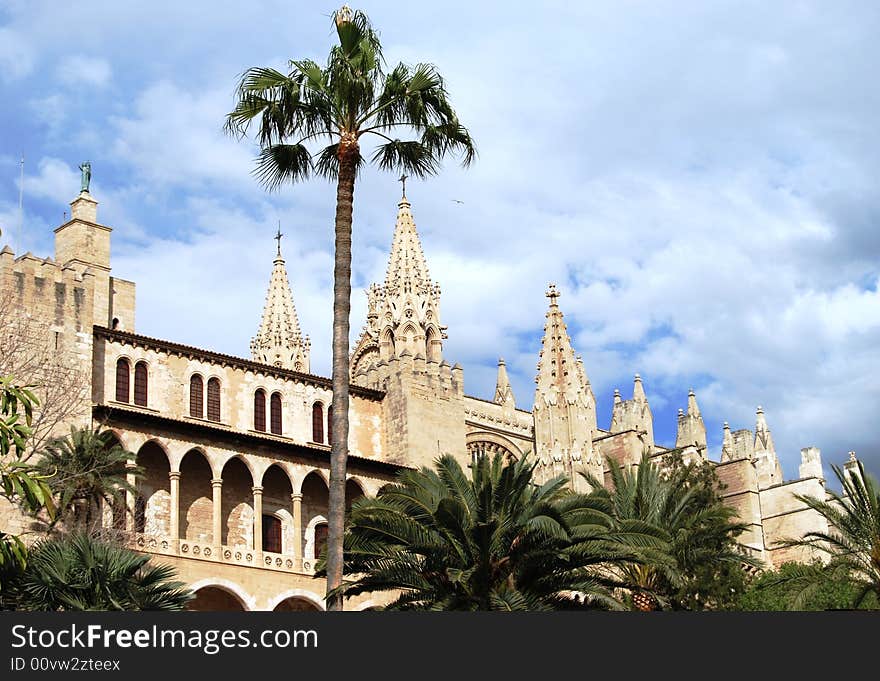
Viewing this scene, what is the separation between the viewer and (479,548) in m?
25.4

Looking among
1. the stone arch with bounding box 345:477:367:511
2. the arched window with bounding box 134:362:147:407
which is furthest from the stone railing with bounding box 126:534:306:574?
the arched window with bounding box 134:362:147:407

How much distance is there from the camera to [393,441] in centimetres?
4803

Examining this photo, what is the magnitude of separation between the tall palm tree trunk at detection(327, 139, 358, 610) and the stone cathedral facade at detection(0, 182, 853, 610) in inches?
549

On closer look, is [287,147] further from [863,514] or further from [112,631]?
[863,514]

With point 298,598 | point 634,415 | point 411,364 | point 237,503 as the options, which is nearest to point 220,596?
point 298,598

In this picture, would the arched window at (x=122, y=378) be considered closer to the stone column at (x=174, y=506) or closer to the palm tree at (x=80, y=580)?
the stone column at (x=174, y=506)

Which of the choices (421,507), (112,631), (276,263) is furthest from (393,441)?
(112,631)

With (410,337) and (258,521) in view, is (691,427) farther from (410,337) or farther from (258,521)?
(258,521)

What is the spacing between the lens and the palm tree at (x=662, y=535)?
85.6 ft

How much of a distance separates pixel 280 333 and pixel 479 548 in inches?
1438

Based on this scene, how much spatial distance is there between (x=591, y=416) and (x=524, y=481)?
28672mm

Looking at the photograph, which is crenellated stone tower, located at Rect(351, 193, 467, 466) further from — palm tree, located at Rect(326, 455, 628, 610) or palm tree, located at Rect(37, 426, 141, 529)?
palm tree, located at Rect(326, 455, 628, 610)

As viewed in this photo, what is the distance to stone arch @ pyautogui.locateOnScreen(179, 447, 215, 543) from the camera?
1642 inches

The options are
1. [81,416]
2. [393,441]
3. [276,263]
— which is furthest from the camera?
[276,263]
